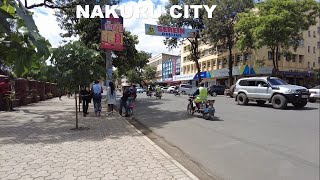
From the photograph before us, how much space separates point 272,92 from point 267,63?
2830 cm

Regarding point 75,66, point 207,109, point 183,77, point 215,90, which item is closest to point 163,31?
point 215,90

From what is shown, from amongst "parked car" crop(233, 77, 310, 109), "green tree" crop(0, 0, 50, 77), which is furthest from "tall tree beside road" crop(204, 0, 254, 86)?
"green tree" crop(0, 0, 50, 77)

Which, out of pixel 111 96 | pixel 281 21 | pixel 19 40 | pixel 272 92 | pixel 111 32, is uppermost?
pixel 281 21

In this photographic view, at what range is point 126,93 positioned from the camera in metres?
15.9

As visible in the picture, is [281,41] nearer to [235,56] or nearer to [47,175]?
[235,56]

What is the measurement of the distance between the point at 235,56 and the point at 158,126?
130 ft

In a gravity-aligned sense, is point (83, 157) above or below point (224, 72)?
below

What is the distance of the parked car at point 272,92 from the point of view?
1655cm

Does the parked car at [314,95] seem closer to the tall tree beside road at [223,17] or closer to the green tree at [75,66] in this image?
the green tree at [75,66]

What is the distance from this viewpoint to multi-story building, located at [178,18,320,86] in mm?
44000

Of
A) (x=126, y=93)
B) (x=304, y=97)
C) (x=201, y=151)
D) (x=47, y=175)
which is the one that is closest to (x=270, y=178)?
(x=201, y=151)

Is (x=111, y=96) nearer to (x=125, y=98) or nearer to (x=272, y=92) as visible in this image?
(x=125, y=98)

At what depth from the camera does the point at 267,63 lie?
44.1 m

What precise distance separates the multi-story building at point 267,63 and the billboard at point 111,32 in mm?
26046
